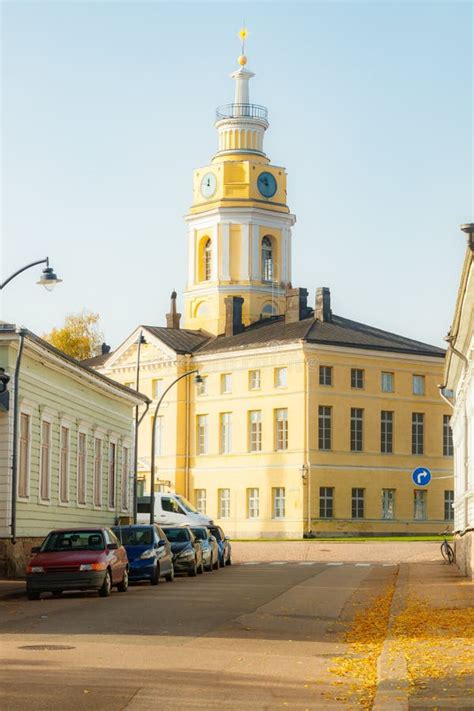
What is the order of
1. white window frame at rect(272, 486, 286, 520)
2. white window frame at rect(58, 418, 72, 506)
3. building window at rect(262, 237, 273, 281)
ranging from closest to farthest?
1. white window frame at rect(58, 418, 72, 506)
2. white window frame at rect(272, 486, 286, 520)
3. building window at rect(262, 237, 273, 281)

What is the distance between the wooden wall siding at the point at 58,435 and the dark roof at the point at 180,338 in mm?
38453

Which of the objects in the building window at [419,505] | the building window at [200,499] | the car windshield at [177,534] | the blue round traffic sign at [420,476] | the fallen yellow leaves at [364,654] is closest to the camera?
the fallen yellow leaves at [364,654]

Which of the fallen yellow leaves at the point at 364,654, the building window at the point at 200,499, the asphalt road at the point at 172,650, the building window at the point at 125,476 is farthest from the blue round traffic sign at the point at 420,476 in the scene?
the building window at the point at 200,499

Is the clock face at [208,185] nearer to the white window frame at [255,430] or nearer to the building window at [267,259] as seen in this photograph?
the building window at [267,259]

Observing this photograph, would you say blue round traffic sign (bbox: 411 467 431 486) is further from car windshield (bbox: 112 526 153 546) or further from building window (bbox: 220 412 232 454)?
building window (bbox: 220 412 232 454)

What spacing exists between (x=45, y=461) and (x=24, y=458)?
2.74 m

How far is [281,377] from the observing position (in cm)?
8612

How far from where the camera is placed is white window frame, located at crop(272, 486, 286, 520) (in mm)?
84875

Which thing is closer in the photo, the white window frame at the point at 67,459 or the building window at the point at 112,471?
the white window frame at the point at 67,459

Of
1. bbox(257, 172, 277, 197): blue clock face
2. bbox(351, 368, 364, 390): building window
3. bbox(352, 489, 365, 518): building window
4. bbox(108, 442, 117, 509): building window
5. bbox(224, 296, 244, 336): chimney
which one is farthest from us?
bbox(257, 172, 277, 197): blue clock face

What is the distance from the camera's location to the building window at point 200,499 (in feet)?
295

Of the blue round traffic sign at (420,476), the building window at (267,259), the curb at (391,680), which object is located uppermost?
the building window at (267,259)

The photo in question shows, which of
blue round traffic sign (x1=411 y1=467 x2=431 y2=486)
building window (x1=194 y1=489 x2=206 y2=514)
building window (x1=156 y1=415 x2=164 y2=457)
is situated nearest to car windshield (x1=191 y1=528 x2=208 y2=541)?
blue round traffic sign (x1=411 y1=467 x2=431 y2=486)

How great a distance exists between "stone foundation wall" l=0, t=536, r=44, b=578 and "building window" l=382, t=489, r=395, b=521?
52087 millimetres
